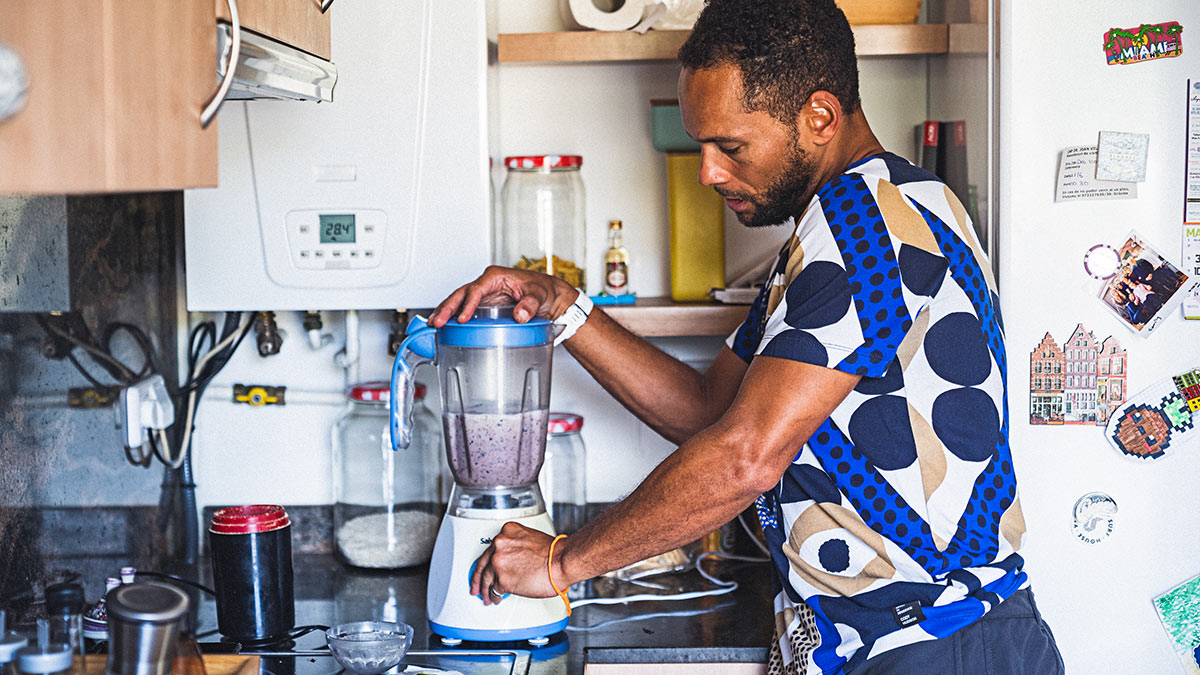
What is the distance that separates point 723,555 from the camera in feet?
7.10

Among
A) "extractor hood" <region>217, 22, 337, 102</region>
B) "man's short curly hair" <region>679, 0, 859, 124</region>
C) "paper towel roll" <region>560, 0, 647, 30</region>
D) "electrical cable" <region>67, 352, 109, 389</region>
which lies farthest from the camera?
"paper towel roll" <region>560, 0, 647, 30</region>

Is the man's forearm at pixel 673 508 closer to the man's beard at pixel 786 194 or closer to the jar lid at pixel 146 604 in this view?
the man's beard at pixel 786 194

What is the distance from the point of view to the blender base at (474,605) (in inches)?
65.6

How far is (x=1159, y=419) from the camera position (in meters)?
1.68

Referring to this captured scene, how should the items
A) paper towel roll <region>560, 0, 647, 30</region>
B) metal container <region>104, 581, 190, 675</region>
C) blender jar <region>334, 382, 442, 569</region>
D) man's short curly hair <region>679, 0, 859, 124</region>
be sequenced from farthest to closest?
blender jar <region>334, 382, 442, 569</region> < paper towel roll <region>560, 0, 647, 30</region> < man's short curly hair <region>679, 0, 859, 124</region> < metal container <region>104, 581, 190, 675</region>

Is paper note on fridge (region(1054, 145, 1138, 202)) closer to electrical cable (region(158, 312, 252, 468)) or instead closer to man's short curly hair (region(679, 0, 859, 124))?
man's short curly hair (region(679, 0, 859, 124))

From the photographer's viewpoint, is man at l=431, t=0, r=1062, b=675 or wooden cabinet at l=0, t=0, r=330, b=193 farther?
man at l=431, t=0, r=1062, b=675

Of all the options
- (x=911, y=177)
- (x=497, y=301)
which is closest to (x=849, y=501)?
(x=911, y=177)

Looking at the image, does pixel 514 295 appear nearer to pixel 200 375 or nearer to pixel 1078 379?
pixel 200 375

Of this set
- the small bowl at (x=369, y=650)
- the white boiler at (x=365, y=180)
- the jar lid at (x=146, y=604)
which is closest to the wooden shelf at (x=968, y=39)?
the white boiler at (x=365, y=180)

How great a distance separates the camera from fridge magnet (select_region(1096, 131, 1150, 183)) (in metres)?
1.65

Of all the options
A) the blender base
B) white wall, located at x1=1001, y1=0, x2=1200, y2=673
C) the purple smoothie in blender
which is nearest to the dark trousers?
white wall, located at x1=1001, y1=0, x2=1200, y2=673

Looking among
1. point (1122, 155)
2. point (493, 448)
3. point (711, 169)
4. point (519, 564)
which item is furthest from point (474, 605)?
point (1122, 155)

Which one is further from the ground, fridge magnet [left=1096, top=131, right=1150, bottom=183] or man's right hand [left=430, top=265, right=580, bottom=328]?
fridge magnet [left=1096, top=131, right=1150, bottom=183]
